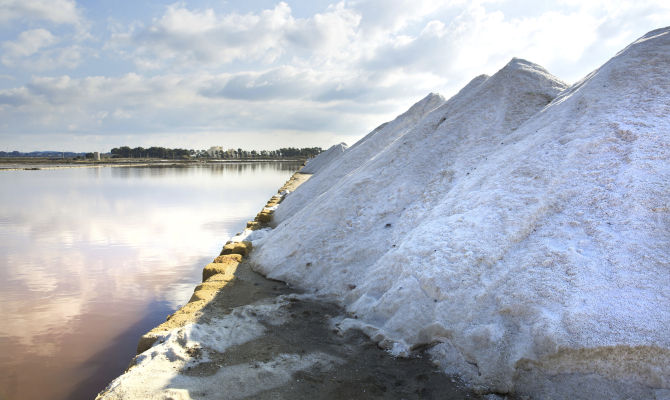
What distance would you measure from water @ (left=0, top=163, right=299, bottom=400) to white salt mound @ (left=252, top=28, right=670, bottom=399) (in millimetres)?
3792

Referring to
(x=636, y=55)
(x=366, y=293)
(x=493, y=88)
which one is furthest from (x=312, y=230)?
(x=636, y=55)

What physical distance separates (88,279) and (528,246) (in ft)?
42.1

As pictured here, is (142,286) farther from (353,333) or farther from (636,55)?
(636,55)

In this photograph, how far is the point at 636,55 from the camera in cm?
916

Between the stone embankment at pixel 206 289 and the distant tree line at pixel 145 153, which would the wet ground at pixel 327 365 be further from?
the distant tree line at pixel 145 153

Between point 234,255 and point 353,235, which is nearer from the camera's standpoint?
point 353,235

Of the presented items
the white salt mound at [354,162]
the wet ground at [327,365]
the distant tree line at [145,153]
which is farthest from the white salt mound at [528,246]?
the distant tree line at [145,153]

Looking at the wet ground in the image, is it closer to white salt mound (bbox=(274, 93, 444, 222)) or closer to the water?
the water

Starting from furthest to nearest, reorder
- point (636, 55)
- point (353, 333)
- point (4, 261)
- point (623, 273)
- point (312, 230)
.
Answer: point (4, 261) → point (312, 230) → point (636, 55) → point (353, 333) → point (623, 273)

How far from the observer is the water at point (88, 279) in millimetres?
7523

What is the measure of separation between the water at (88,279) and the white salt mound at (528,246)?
12.4 ft

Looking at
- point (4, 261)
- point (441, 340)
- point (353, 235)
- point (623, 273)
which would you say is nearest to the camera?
point (623, 273)

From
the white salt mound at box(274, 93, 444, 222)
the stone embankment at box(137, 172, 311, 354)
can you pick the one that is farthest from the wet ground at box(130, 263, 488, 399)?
the white salt mound at box(274, 93, 444, 222)

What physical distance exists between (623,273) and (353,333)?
4.04 m
